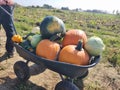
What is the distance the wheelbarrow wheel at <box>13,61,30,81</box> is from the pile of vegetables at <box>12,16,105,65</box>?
0.34 m

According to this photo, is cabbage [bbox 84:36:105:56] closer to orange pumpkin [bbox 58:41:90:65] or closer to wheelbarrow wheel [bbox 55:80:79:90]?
orange pumpkin [bbox 58:41:90:65]

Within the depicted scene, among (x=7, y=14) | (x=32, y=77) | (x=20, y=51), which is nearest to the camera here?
(x=20, y=51)

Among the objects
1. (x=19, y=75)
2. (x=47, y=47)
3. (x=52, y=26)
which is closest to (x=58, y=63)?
(x=47, y=47)

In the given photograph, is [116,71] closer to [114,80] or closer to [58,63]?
[114,80]

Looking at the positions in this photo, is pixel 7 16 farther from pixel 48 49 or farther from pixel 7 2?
pixel 48 49

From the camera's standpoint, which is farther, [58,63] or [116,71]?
[116,71]

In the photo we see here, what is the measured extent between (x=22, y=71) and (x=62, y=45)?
0.92 meters

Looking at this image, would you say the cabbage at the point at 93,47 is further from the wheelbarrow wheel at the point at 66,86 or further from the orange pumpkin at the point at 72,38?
the wheelbarrow wheel at the point at 66,86

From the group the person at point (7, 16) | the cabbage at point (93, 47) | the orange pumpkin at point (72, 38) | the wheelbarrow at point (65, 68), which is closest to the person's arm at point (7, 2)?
the person at point (7, 16)

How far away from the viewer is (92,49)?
463cm

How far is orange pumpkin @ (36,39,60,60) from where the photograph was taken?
4.61 meters

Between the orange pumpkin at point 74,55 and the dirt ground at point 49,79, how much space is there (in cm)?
101

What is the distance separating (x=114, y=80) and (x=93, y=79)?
0.44 meters

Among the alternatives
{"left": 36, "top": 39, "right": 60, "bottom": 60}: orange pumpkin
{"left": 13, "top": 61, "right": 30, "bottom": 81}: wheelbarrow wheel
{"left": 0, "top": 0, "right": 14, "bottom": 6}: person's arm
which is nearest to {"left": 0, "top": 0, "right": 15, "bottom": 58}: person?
{"left": 0, "top": 0, "right": 14, "bottom": 6}: person's arm
